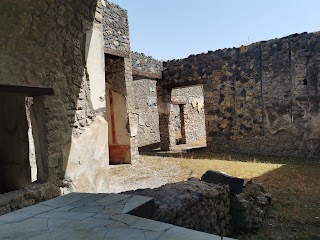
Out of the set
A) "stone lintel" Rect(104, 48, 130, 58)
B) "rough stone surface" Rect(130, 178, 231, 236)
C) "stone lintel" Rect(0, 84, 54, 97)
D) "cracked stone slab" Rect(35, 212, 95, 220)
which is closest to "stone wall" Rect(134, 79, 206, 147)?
"stone lintel" Rect(104, 48, 130, 58)

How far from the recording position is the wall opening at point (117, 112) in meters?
8.35

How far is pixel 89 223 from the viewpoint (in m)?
1.89

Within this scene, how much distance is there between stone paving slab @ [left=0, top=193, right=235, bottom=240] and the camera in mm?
1661

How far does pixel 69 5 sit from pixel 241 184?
11.5 feet

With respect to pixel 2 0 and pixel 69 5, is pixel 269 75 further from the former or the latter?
pixel 2 0

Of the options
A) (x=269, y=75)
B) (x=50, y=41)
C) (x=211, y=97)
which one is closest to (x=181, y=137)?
(x=211, y=97)

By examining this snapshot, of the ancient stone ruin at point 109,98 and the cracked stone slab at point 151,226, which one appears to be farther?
the ancient stone ruin at point 109,98

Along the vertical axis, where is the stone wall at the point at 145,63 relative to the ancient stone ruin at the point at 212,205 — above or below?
above

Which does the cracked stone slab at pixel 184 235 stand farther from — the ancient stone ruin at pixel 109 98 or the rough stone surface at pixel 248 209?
the rough stone surface at pixel 248 209

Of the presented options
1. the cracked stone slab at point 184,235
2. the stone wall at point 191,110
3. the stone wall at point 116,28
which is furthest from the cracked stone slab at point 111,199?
the stone wall at point 191,110

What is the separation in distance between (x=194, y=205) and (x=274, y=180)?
327 cm

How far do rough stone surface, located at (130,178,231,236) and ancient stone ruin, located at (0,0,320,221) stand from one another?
1262mm

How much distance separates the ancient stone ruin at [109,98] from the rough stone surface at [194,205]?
1262mm

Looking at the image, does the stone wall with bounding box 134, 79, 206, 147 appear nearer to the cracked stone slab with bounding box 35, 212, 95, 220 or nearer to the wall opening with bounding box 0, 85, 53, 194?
the wall opening with bounding box 0, 85, 53, 194
